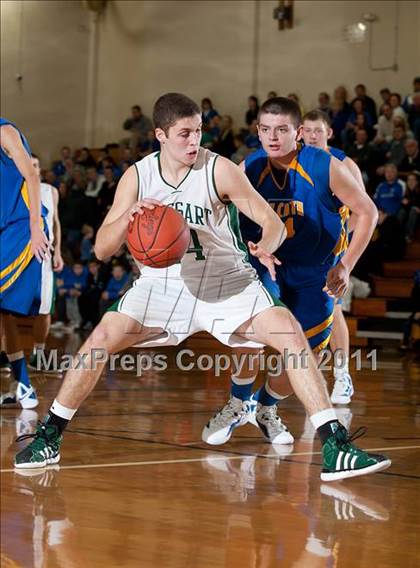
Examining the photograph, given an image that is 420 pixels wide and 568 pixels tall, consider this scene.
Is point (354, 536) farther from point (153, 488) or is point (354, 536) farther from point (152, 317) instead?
point (152, 317)

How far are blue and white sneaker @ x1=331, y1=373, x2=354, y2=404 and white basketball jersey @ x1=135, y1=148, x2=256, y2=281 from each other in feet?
9.21

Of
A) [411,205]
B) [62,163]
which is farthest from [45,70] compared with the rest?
[411,205]

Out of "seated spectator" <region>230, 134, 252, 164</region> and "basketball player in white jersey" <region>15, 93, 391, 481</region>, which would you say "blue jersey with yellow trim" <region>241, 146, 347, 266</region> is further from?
"seated spectator" <region>230, 134, 252, 164</region>

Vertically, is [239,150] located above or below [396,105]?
below

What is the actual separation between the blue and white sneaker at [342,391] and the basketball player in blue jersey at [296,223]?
1.79 metres

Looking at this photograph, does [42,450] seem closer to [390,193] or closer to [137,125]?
[390,193]

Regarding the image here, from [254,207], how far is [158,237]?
498 millimetres

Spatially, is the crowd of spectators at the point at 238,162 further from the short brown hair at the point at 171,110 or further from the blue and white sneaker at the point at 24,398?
the short brown hair at the point at 171,110

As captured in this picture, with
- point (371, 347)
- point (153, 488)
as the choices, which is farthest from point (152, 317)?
point (371, 347)

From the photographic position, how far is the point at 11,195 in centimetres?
648

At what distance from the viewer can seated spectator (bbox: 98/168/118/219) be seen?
17.6m

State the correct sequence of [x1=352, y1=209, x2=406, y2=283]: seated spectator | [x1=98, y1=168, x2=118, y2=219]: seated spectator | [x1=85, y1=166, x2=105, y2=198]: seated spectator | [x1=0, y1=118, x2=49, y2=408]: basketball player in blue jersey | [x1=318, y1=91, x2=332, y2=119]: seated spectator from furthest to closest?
1. [x1=85, y1=166, x2=105, y2=198]: seated spectator
2. [x1=98, y1=168, x2=118, y2=219]: seated spectator
3. [x1=318, y1=91, x2=332, y2=119]: seated spectator
4. [x1=352, y1=209, x2=406, y2=283]: seated spectator
5. [x1=0, y1=118, x2=49, y2=408]: basketball player in blue jersey

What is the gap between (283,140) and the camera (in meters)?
5.16

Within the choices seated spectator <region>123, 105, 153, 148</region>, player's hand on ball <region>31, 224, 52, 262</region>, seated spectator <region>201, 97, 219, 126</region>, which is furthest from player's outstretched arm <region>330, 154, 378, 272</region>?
seated spectator <region>123, 105, 153, 148</region>
